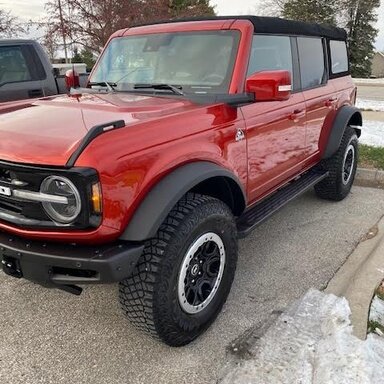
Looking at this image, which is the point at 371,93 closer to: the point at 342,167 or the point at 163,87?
the point at 342,167

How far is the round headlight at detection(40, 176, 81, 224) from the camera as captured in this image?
2.13m

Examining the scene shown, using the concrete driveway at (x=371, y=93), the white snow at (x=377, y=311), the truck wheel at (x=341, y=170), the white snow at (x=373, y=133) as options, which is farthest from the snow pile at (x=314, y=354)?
the concrete driveway at (x=371, y=93)

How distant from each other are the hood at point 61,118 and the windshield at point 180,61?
0.72ft

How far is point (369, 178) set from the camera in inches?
232

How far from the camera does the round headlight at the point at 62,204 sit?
2.13 meters

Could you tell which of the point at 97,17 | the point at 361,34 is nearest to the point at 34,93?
the point at 97,17

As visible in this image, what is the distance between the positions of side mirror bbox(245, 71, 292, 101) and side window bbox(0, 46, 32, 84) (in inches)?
158

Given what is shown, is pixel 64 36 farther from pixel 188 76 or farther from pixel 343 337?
pixel 343 337

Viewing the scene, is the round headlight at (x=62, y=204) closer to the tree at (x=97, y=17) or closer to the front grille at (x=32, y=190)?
the front grille at (x=32, y=190)

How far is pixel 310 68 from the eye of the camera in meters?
4.32

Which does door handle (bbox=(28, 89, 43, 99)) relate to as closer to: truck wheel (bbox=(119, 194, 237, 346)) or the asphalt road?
the asphalt road

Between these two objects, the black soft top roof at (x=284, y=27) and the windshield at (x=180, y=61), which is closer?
the windshield at (x=180, y=61)

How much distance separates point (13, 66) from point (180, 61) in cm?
352

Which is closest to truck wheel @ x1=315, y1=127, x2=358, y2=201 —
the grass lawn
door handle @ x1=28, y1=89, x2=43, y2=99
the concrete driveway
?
the grass lawn
